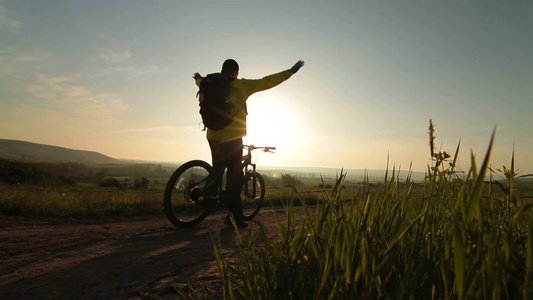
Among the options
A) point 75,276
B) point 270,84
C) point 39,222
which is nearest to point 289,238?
point 75,276

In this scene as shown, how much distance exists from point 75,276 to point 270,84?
14.7ft

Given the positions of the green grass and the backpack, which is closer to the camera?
the green grass

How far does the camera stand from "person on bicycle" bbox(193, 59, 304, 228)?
229 inches

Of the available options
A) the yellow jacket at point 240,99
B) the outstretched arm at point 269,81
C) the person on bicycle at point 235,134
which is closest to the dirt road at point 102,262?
the person on bicycle at point 235,134

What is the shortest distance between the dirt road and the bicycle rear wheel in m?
0.63

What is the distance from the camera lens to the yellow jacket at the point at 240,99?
576 centimetres

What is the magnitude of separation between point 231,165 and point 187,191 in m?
0.99

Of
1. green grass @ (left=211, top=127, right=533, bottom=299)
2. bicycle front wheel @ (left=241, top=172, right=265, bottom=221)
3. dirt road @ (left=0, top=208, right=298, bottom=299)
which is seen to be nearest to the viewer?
green grass @ (left=211, top=127, right=533, bottom=299)

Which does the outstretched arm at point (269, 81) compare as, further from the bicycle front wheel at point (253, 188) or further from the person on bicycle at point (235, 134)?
the bicycle front wheel at point (253, 188)

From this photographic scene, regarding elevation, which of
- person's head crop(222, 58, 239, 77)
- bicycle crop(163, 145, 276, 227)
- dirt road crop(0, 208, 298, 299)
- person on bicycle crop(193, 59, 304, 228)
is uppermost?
person's head crop(222, 58, 239, 77)

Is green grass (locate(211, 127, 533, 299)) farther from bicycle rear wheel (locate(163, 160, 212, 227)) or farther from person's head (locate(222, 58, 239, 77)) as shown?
person's head (locate(222, 58, 239, 77))

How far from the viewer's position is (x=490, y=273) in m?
0.92

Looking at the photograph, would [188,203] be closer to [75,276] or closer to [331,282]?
[75,276]

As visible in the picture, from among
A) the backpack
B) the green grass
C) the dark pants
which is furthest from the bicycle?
the green grass
